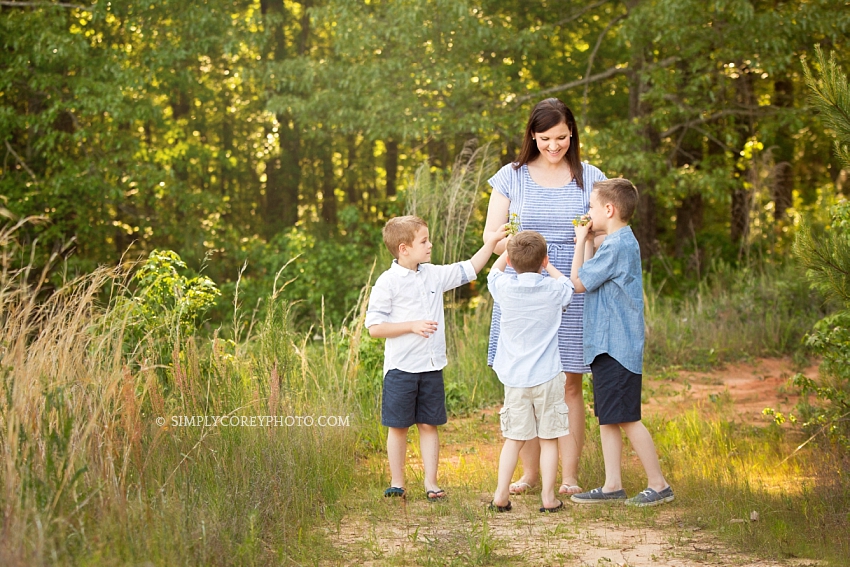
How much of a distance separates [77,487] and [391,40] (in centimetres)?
1072

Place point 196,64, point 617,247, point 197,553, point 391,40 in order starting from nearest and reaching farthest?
point 197,553
point 617,247
point 391,40
point 196,64

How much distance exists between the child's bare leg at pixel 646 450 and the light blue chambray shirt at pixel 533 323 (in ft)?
1.53

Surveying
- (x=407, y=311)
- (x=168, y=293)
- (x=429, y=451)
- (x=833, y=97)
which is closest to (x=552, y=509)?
(x=429, y=451)

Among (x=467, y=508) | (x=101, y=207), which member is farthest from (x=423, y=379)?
(x=101, y=207)

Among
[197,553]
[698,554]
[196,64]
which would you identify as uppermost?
[196,64]

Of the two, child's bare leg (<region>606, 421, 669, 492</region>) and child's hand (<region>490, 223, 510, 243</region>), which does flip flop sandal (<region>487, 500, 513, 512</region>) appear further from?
child's hand (<region>490, 223, 510, 243</region>)

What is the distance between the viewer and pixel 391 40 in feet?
42.6

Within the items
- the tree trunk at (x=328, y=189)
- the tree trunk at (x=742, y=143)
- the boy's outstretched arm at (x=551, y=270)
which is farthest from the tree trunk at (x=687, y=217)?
the boy's outstretched arm at (x=551, y=270)

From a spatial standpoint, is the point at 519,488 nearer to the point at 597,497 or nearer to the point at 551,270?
the point at 597,497

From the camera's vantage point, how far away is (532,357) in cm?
391

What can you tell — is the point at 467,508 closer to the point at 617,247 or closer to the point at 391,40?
the point at 617,247

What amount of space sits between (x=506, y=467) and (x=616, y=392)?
61 cm

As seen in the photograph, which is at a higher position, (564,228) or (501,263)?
(564,228)

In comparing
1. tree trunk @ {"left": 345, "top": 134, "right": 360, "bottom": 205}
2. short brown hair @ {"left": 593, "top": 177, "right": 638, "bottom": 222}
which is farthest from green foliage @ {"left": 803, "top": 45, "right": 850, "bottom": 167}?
tree trunk @ {"left": 345, "top": 134, "right": 360, "bottom": 205}
